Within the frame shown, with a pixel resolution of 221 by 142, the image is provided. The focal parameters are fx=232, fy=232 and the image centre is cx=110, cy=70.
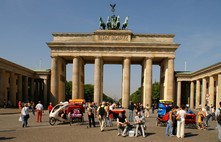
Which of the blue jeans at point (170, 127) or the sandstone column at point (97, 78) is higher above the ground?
the sandstone column at point (97, 78)

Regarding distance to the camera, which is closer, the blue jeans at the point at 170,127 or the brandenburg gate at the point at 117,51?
the blue jeans at the point at 170,127

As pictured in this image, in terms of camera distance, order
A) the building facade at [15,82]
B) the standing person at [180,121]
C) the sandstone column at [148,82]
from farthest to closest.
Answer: the sandstone column at [148,82], the building facade at [15,82], the standing person at [180,121]

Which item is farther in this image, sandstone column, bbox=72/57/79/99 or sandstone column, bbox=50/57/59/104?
sandstone column, bbox=50/57/59/104

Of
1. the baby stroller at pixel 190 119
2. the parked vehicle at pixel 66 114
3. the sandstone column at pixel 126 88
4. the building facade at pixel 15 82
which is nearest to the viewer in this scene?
the baby stroller at pixel 190 119

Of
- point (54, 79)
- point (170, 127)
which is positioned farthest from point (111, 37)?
point (170, 127)

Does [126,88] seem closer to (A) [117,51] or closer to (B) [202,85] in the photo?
(A) [117,51]

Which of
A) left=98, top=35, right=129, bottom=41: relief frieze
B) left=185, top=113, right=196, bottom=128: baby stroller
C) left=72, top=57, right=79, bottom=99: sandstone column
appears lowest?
left=185, top=113, right=196, bottom=128: baby stroller

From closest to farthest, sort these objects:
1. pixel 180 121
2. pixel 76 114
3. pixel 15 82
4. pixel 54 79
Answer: pixel 180 121 < pixel 76 114 < pixel 15 82 < pixel 54 79

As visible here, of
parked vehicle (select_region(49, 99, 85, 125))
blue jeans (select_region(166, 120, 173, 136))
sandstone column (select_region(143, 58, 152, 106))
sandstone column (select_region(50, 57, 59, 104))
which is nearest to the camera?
blue jeans (select_region(166, 120, 173, 136))

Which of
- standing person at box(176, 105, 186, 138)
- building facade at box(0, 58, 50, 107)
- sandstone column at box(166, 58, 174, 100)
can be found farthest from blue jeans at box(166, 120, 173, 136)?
sandstone column at box(166, 58, 174, 100)

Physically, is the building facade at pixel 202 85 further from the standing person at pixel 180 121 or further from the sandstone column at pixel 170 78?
the standing person at pixel 180 121

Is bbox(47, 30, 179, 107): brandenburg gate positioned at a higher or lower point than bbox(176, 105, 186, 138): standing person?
higher

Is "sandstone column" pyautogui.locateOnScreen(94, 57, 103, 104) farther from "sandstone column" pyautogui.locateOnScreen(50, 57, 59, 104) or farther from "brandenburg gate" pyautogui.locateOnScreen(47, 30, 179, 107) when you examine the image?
"sandstone column" pyautogui.locateOnScreen(50, 57, 59, 104)

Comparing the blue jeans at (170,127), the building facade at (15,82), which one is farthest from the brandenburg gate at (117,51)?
the blue jeans at (170,127)
